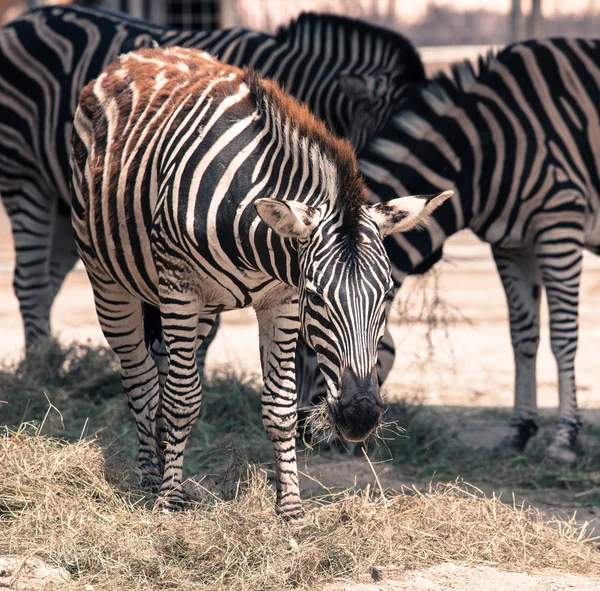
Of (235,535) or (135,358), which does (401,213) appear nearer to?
(235,535)

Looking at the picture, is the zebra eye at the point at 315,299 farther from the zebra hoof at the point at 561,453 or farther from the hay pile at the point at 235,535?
the zebra hoof at the point at 561,453

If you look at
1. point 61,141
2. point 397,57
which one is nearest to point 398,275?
point 397,57

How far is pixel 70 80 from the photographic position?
7.44 metres

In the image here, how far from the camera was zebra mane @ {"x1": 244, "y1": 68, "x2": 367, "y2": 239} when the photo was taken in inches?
147

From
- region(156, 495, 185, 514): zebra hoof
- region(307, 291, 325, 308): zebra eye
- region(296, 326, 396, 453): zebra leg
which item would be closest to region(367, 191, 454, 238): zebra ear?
region(307, 291, 325, 308): zebra eye

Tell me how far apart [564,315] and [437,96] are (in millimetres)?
1579

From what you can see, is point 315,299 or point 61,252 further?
point 61,252

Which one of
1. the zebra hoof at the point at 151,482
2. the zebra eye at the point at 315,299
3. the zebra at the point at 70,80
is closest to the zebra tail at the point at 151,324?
the zebra hoof at the point at 151,482

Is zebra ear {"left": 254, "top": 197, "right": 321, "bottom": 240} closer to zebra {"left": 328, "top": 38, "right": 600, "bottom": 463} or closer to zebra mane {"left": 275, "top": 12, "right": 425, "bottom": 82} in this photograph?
zebra {"left": 328, "top": 38, "right": 600, "bottom": 463}

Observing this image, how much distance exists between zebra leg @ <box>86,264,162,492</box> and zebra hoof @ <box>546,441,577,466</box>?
247 cm

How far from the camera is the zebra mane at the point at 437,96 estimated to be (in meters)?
6.27

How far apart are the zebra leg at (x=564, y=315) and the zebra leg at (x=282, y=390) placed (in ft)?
7.57

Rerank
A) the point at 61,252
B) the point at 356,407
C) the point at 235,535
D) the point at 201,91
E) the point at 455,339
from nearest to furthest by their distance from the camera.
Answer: the point at 356,407
the point at 235,535
the point at 201,91
the point at 61,252
the point at 455,339

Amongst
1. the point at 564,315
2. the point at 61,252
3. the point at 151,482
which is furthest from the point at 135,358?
the point at 61,252
